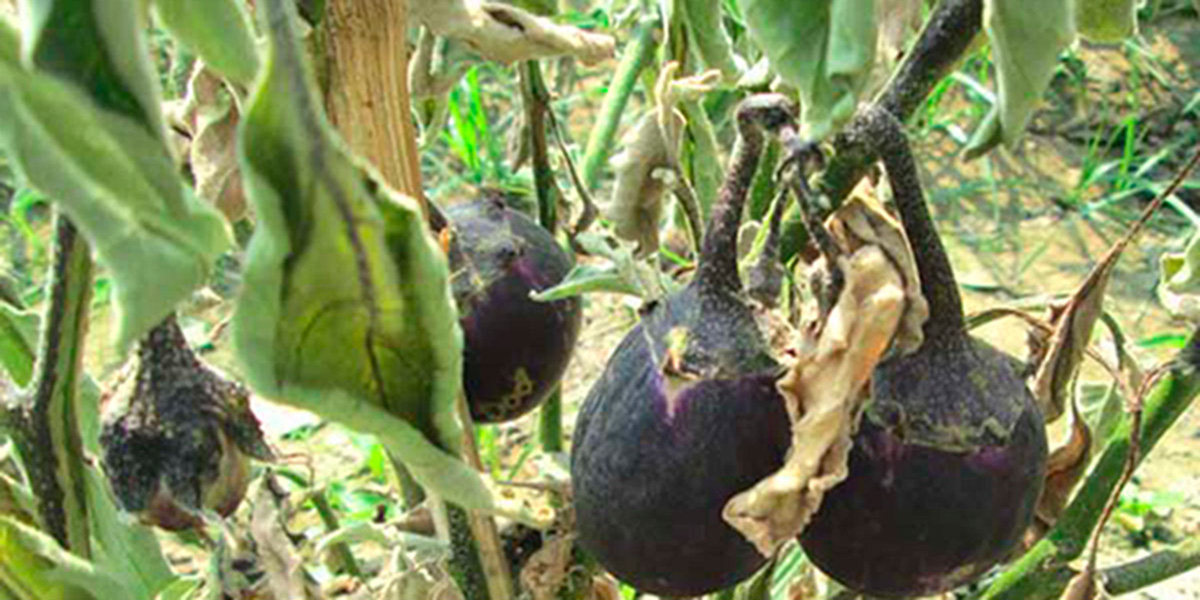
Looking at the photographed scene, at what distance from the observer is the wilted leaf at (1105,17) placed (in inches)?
25.3

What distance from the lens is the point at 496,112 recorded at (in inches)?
102

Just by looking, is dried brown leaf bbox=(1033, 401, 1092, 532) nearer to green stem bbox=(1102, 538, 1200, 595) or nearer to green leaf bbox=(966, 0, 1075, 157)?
green stem bbox=(1102, 538, 1200, 595)

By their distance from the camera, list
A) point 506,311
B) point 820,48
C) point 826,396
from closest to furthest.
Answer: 1. point 820,48
2. point 826,396
3. point 506,311

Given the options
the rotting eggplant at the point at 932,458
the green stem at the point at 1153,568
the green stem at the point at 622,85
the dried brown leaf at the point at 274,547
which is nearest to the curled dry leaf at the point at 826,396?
Answer: the rotting eggplant at the point at 932,458

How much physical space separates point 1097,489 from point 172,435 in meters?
0.47

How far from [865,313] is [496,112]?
2.01 metres

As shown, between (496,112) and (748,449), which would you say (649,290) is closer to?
(748,449)

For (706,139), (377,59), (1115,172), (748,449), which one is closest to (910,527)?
(748,449)

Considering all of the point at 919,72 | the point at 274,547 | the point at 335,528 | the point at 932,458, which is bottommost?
the point at 335,528

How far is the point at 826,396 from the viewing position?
603 mm

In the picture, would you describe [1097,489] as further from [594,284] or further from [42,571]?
[42,571]

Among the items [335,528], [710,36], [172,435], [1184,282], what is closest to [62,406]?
[172,435]

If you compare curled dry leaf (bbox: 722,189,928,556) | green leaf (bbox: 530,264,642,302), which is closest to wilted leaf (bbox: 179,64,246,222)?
green leaf (bbox: 530,264,642,302)

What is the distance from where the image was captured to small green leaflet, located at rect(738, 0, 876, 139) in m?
0.49
